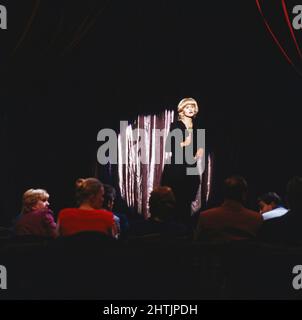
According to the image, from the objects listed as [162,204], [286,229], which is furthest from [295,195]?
[162,204]

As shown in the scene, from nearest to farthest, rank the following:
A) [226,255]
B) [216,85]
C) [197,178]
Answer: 1. [226,255]
2. [197,178]
3. [216,85]

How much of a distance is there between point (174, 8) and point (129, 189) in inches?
82.3

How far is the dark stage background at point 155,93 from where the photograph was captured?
893 centimetres

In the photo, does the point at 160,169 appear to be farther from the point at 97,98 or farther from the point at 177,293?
the point at 177,293

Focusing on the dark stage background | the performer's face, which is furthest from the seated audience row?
the dark stage background

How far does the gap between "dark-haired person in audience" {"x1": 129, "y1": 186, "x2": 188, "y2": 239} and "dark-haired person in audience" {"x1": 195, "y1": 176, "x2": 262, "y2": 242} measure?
155mm

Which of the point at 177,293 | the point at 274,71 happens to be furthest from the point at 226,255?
the point at 274,71

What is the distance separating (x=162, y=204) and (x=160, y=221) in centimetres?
11

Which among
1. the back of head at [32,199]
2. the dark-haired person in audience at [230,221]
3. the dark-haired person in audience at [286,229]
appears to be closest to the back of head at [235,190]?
the dark-haired person in audience at [230,221]

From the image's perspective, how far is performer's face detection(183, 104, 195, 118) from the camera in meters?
8.36

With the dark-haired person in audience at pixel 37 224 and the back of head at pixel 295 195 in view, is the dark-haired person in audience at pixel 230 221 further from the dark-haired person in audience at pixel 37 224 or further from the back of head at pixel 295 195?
the dark-haired person in audience at pixel 37 224

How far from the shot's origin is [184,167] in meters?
8.60

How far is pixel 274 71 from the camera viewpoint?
9078 millimetres

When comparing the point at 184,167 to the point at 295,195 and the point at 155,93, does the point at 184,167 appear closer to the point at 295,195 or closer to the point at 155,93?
the point at 155,93
